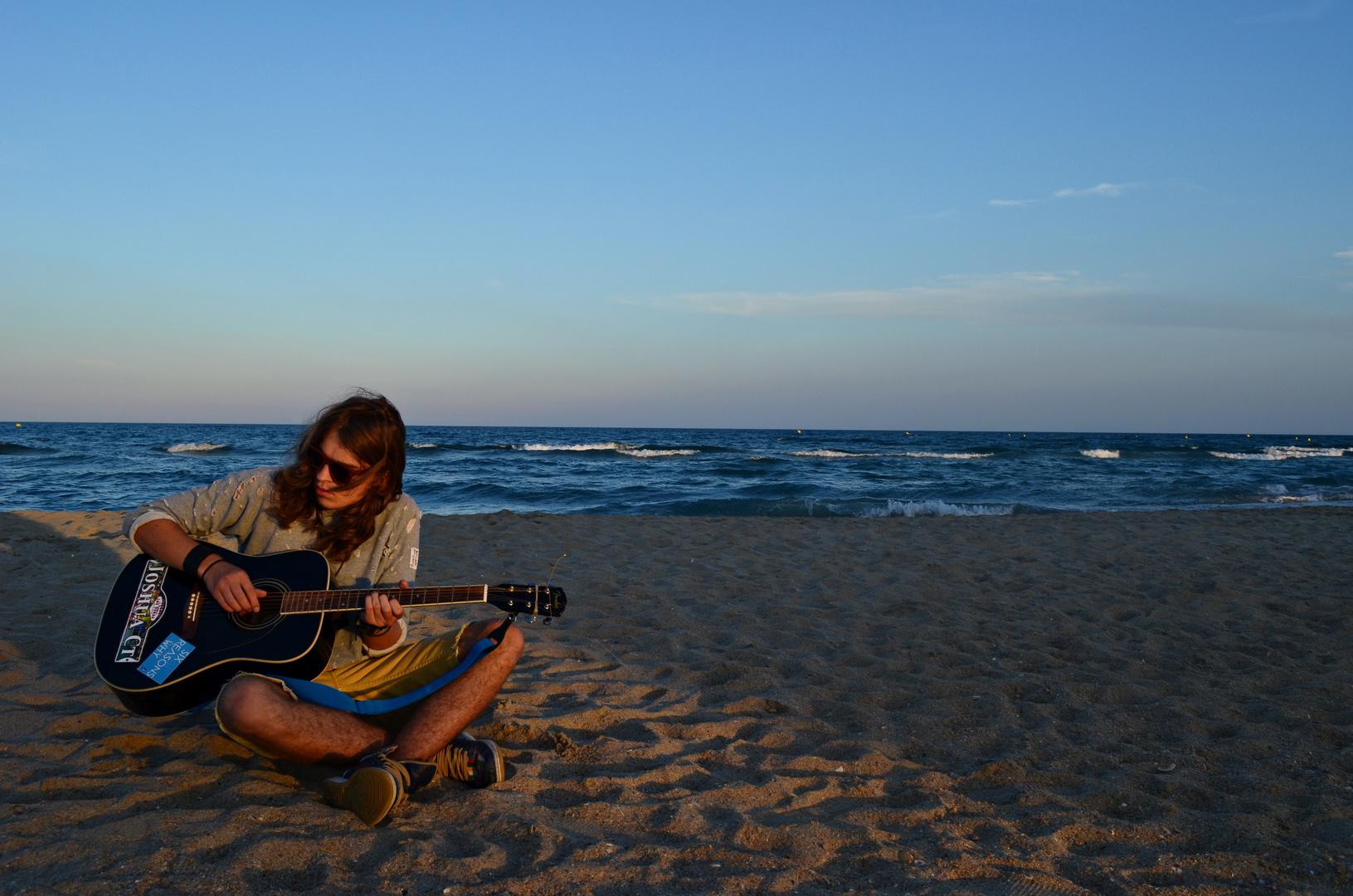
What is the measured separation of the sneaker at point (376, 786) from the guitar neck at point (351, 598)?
0.48m

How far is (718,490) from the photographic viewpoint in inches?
567

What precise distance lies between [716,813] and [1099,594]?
4.06 meters

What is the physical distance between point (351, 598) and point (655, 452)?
83.7ft

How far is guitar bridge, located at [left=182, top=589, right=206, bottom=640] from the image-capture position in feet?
8.28

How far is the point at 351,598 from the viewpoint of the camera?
258cm

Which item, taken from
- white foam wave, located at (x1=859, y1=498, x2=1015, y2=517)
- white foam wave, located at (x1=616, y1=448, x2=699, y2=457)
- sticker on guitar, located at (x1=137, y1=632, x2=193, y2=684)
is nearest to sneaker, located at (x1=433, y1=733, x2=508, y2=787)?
sticker on guitar, located at (x1=137, y1=632, x2=193, y2=684)

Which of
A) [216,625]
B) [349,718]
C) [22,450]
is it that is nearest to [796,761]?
[349,718]

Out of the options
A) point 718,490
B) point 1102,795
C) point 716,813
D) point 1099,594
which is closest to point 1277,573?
point 1099,594

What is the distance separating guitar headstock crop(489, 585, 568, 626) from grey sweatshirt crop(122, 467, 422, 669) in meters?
0.36

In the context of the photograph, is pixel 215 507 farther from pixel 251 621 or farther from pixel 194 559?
pixel 251 621

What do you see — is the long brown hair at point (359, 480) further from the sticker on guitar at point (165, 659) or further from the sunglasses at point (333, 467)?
the sticker on guitar at point (165, 659)

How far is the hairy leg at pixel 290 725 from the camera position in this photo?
7.38 feet

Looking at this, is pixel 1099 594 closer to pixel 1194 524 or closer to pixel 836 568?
pixel 836 568

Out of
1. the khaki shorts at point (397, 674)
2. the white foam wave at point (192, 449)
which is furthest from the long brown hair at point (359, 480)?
the white foam wave at point (192, 449)
